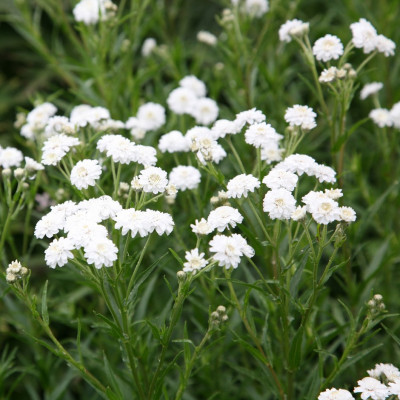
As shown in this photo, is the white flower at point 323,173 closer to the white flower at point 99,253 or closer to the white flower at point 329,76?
the white flower at point 329,76

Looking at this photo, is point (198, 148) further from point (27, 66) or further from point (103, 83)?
point (27, 66)

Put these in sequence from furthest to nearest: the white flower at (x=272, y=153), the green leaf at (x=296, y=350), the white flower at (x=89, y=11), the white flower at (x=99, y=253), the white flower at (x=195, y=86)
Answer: the white flower at (x=195, y=86), the white flower at (x=89, y=11), the white flower at (x=272, y=153), the green leaf at (x=296, y=350), the white flower at (x=99, y=253)

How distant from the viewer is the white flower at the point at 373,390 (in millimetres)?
1870

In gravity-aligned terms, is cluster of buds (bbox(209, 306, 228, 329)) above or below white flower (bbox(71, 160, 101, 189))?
below

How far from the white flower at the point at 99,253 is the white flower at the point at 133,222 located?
0.09 metres

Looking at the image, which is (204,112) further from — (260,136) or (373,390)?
(373,390)

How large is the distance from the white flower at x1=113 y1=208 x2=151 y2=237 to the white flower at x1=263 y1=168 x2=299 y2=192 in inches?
17.8

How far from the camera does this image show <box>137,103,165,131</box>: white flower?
2928 millimetres

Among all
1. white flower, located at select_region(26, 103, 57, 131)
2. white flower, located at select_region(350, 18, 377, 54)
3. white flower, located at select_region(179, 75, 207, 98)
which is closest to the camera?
white flower, located at select_region(350, 18, 377, 54)

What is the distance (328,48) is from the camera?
2496mm

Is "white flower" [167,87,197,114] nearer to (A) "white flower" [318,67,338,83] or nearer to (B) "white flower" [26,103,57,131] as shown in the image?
(B) "white flower" [26,103,57,131]

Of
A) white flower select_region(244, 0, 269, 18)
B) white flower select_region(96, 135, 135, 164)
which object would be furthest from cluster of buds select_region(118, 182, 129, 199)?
white flower select_region(244, 0, 269, 18)

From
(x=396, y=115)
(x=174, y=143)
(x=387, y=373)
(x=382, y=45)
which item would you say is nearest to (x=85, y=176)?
(x=174, y=143)

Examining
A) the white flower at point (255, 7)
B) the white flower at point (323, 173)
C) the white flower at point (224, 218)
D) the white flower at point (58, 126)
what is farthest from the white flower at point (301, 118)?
the white flower at point (255, 7)
